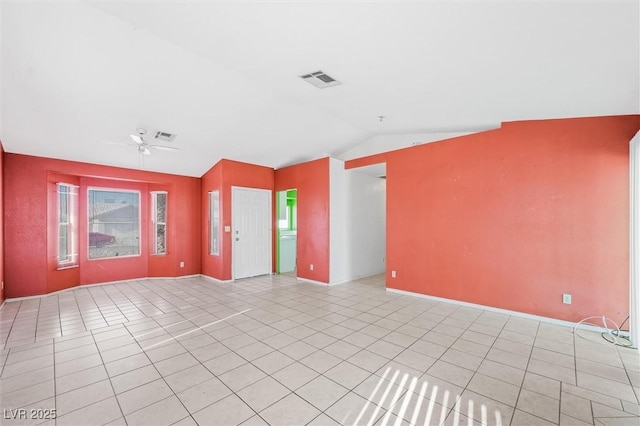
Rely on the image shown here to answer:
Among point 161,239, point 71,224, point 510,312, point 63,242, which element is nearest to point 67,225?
point 71,224

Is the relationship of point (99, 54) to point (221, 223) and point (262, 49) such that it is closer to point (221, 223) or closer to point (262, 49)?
point (262, 49)

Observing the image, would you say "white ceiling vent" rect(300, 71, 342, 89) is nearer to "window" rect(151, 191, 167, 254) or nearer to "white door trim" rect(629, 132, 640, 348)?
"white door trim" rect(629, 132, 640, 348)

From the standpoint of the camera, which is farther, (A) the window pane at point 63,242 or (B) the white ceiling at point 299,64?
(A) the window pane at point 63,242

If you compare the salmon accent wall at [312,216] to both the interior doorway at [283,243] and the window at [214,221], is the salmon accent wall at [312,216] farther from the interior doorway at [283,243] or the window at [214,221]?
the window at [214,221]

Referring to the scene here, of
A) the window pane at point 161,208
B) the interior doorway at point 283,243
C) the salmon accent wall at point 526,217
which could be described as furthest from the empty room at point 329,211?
the interior doorway at point 283,243

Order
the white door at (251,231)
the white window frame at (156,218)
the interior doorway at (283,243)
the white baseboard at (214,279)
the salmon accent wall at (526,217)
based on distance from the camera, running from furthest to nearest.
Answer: the interior doorway at (283,243)
the white window frame at (156,218)
the white door at (251,231)
the white baseboard at (214,279)
the salmon accent wall at (526,217)

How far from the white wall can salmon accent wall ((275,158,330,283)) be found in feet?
0.48

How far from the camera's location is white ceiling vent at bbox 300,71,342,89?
2.94 m

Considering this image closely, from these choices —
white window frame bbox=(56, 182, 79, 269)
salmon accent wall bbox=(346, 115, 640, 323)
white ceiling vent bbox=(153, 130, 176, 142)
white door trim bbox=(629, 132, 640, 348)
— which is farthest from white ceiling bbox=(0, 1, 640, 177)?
white window frame bbox=(56, 182, 79, 269)

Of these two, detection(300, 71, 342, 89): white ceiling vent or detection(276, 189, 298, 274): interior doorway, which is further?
detection(276, 189, 298, 274): interior doorway

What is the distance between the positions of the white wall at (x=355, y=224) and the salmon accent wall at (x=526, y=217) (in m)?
1.49

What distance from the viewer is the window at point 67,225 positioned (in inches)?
208

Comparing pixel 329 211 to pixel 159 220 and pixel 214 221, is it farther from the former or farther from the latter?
pixel 159 220

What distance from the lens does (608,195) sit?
328 centimetres
